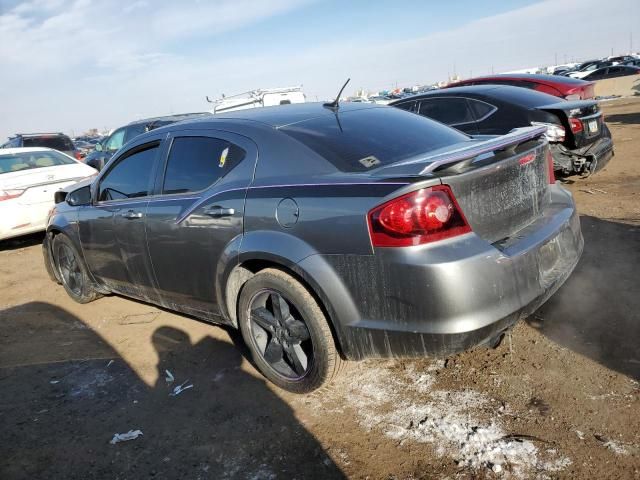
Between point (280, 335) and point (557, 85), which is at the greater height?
point (557, 85)

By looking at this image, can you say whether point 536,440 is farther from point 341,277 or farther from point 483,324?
point 341,277

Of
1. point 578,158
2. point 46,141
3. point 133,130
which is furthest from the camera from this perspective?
point 46,141

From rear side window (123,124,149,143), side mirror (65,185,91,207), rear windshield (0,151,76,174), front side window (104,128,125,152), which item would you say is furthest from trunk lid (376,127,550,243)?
front side window (104,128,125,152)

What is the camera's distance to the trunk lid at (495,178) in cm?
243

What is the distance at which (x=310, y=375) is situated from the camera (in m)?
2.90

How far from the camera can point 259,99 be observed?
1316 cm

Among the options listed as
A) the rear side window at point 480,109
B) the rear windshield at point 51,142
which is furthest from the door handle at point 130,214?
the rear windshield at point 51,142

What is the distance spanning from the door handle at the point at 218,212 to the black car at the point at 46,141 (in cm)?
1271

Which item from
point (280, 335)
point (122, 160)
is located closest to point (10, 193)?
point (122, 160)

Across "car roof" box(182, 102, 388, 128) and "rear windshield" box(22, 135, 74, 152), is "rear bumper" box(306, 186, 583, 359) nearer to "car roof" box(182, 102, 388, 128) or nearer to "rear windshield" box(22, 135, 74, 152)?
"car roof" box(182, 102, 388, 128)

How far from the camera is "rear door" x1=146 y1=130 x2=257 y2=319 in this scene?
10.2 feet

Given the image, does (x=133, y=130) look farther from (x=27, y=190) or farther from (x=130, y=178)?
(x=130, y=178)

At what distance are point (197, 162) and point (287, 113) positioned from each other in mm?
704

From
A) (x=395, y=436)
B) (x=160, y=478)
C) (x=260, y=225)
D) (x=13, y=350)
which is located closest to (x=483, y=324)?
(x=395, y=436)
